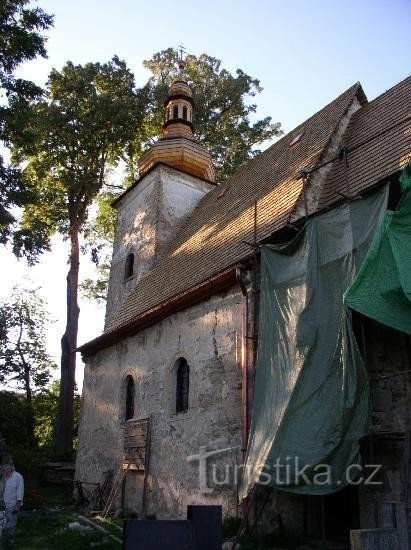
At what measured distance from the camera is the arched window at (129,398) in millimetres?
13367

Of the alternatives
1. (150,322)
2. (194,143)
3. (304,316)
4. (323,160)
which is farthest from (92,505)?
(194,143)

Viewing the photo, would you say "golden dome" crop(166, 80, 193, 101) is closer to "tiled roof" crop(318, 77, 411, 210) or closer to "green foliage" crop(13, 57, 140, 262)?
"green foliage" crop(13, 57, 140, 262)

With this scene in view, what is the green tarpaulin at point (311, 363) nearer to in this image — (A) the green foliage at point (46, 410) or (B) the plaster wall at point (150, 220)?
(B) the plaster wall at point (150, 220)

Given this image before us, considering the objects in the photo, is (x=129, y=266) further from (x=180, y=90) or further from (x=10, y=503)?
(x=10, y=503)

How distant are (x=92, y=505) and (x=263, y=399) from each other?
708 centimetres

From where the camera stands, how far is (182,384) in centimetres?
1158

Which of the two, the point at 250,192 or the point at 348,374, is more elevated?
the point at 250,192

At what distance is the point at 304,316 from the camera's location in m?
8.18

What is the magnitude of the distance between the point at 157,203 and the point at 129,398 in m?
6.75

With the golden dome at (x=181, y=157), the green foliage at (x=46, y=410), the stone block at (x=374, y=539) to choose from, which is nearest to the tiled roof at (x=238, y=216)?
the golden dome at (x=181, y=157)

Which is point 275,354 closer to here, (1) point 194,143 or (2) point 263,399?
(2) point 263,399

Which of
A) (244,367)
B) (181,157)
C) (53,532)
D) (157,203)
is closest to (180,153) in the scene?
(181,157)

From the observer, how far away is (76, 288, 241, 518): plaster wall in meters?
9.66

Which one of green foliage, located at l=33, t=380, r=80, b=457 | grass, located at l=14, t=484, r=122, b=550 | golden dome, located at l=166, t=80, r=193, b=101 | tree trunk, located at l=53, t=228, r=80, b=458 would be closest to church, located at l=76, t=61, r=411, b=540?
grass, located at l=14, t=484, r=122, b=550
